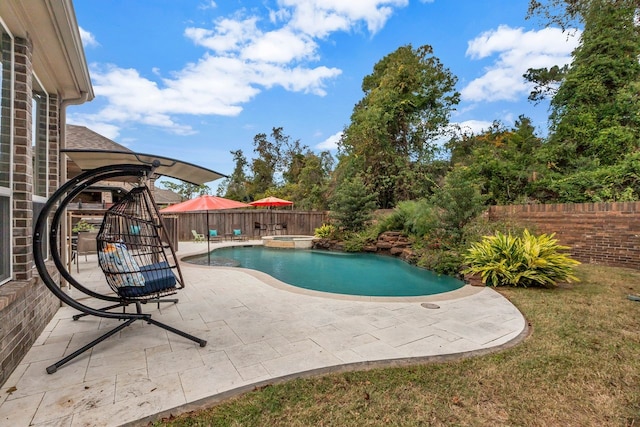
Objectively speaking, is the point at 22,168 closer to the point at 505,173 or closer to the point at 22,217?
the point at 22,217

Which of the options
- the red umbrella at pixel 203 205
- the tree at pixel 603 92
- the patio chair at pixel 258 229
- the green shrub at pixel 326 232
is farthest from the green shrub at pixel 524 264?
the patio chair at pixel 258 229

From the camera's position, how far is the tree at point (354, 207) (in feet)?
41.9

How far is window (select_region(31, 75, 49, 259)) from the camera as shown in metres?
3.45

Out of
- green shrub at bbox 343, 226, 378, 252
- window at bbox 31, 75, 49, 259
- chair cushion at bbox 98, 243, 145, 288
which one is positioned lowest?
green shrub at bbox 343, 226, 378, 252

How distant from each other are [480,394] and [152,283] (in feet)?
9.70

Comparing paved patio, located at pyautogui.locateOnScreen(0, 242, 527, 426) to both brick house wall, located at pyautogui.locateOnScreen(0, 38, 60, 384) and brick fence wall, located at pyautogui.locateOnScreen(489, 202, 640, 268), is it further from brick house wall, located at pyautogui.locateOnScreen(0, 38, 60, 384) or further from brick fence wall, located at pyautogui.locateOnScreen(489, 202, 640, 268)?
brick fence wall, located at pyautogui.locateOnScreen(489, 202, 640, 268)

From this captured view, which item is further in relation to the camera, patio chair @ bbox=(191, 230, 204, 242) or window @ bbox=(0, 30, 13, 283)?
patio chair @ bbox=(191, 230, 204, 242)

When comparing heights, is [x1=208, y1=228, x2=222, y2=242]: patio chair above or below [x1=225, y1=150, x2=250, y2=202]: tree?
below

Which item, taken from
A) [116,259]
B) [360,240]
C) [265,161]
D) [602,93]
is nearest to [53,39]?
[116,259]

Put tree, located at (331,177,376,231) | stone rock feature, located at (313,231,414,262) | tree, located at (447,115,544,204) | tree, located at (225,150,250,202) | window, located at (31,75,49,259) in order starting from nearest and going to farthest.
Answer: window, located at (31,75,49,259), tree, located at (447,115,544,204), stone rock feature, located at (313,231,414,262), tree, located at (331,177,376,231), tree, located at (225,150,250,202)

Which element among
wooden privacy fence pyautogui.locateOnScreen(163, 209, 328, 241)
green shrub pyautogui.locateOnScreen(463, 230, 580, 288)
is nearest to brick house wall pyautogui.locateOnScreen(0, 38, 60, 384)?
green shrub pyautogui.locateOnScreen(463, 230, 580, 288)

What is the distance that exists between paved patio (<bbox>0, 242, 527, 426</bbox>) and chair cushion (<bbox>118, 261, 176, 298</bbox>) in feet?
1.68

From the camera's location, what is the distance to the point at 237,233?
15.4 m

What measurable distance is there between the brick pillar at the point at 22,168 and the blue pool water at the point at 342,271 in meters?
4.43
